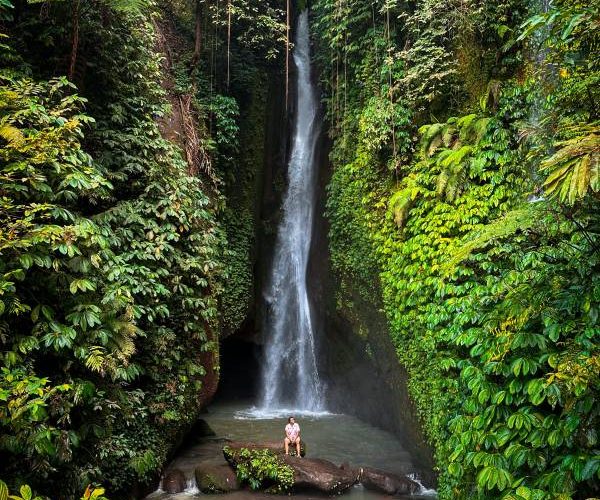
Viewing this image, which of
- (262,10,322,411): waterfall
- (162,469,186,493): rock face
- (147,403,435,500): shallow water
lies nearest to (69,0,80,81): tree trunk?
(162,469,186,493): rock face

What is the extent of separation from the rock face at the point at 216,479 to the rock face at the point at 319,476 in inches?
37.8

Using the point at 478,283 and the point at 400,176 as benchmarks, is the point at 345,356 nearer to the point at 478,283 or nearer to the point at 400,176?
the point at 400,176

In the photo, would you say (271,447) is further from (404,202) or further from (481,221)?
(481,221)

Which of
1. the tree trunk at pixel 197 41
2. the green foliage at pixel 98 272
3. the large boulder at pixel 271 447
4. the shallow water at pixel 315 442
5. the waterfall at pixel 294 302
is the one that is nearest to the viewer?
the green foliage at pixel 98 272

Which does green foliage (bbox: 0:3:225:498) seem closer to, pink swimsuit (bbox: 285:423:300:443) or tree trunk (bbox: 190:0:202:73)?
pink swimsuit (bbox: 285:423:300:443)

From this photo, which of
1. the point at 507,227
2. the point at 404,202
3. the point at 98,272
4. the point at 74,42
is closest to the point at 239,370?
the point at 404,202

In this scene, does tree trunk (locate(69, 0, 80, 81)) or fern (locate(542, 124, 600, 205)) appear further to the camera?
tree trunk (locate(69, 0, 80, 81))

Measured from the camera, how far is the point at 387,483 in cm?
780

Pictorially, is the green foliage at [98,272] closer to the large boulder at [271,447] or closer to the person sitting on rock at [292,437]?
the large boulder at [271,447]

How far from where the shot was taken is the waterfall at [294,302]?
14141 mm

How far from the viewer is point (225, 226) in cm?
1334

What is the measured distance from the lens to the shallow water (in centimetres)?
766

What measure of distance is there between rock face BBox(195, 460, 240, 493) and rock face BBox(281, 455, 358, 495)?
3.15 ft

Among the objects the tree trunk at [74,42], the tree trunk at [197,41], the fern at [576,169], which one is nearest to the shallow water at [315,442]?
the fern at [576,169]
